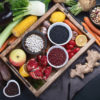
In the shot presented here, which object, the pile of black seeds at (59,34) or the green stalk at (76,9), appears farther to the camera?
the green stalk at (76,9)

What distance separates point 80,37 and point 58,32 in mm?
145

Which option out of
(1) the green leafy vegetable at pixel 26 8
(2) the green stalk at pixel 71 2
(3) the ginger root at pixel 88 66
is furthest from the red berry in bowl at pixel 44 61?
→ (2) the green stalk at pixel 71 2

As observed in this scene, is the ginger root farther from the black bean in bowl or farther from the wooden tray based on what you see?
the black bean in bowl

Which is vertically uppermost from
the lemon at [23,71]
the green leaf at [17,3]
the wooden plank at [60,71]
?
the green leaf at [17,3]

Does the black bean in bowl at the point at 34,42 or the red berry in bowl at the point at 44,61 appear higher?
the black bean in bowl at the point at 34,42

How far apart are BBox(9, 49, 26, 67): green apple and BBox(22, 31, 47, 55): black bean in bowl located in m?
0.04

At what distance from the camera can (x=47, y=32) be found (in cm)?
164

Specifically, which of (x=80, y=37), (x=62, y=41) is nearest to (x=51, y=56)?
(x=62, y=41)

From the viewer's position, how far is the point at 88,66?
1634 millimetres

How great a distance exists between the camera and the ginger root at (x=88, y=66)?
162 centimetres

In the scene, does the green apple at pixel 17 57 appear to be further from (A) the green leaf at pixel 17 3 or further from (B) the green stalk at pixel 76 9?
(B) the green stalk at pixel 76 9

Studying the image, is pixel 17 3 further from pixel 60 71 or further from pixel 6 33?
pixel 60 71

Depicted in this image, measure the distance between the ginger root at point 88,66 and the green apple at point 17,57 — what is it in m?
0.33

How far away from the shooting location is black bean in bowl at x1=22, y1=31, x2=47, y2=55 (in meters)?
1.58
